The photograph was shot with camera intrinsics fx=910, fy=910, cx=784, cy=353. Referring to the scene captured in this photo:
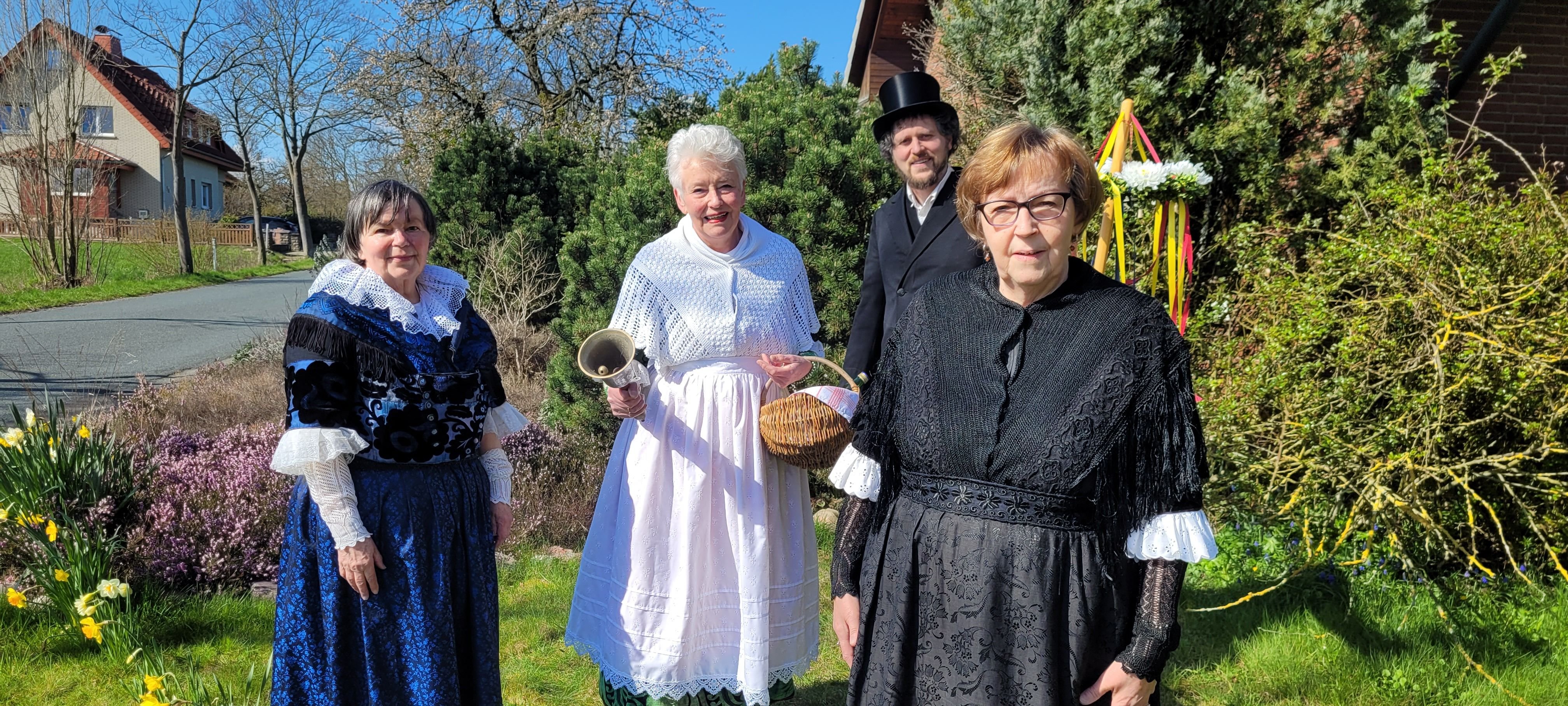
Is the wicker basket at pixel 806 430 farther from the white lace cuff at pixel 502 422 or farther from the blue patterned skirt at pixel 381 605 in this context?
the blue patterned skirt at pixel 381 605

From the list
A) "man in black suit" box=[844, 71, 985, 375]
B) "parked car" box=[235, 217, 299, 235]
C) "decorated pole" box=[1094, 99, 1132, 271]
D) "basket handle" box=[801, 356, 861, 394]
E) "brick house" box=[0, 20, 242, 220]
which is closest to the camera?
"basket handle" box=[801, 356, 861, 394]

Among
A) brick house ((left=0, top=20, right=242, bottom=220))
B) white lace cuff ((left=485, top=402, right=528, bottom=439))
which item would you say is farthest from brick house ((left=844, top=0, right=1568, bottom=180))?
brick house ((left=0, top=20, right=242, bottom=220))

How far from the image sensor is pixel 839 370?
2457 millimetres

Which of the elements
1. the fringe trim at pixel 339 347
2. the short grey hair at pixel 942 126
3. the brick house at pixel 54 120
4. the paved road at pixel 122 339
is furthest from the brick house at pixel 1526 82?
the brick house at pixel 54 120

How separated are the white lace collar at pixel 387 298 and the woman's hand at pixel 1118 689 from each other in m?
1.73

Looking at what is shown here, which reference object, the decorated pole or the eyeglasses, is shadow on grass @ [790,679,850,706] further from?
the eyeglasses

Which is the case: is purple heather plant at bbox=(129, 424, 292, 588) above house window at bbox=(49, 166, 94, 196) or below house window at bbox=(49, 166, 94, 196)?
below

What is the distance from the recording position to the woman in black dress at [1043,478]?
5.36 feet

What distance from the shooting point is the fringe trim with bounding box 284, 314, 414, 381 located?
2176 mm

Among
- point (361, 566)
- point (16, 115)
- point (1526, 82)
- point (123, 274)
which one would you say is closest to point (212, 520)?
point (361, 566)

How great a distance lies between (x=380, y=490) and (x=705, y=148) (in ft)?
4.15

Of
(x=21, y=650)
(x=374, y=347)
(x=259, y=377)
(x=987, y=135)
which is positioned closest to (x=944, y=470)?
(x=987, y=135)

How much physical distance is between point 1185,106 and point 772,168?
96.7 inches

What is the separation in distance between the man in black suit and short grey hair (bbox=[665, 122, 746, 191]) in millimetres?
668
